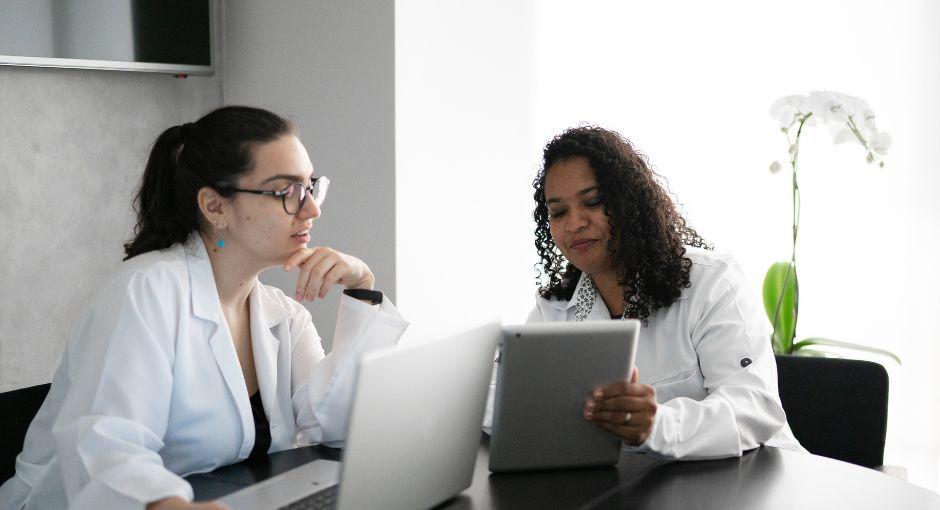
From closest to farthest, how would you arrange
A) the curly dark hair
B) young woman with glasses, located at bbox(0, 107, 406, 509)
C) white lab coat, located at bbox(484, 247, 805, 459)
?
young woman with glasses, located at bbox(0, 107, 406, 509)
white lab coat, located at bbox(484, 247, 805, 459)
the curly dark hair

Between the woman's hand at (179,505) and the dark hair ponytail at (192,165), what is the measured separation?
0.69 m

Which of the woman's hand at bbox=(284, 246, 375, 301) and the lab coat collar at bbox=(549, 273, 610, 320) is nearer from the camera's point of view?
the woman's hand at bbox=(284, 246, 375, 301)

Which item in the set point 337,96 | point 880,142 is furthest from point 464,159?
point 880,142

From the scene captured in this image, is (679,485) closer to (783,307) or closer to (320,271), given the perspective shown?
(320,271)

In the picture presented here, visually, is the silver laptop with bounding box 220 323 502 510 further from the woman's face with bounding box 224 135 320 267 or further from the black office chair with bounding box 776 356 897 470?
the black office chair with bounding box 776 356 897 470

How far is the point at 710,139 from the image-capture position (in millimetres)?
3365

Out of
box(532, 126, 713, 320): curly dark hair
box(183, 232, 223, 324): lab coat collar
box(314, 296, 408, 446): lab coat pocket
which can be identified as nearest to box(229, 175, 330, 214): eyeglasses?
box(183, 232, 223, 324): lab coat collar

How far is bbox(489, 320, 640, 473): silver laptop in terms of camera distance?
4.58 ft

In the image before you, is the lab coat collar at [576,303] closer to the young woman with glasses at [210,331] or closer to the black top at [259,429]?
the young woman with glasses at [210,331]

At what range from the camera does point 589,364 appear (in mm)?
1438

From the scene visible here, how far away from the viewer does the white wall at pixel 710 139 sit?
120 inches

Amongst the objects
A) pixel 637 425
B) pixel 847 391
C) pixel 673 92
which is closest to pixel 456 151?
pixel 673 92

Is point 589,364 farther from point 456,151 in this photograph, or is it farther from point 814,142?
point 814,142

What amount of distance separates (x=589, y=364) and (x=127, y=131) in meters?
2.08
